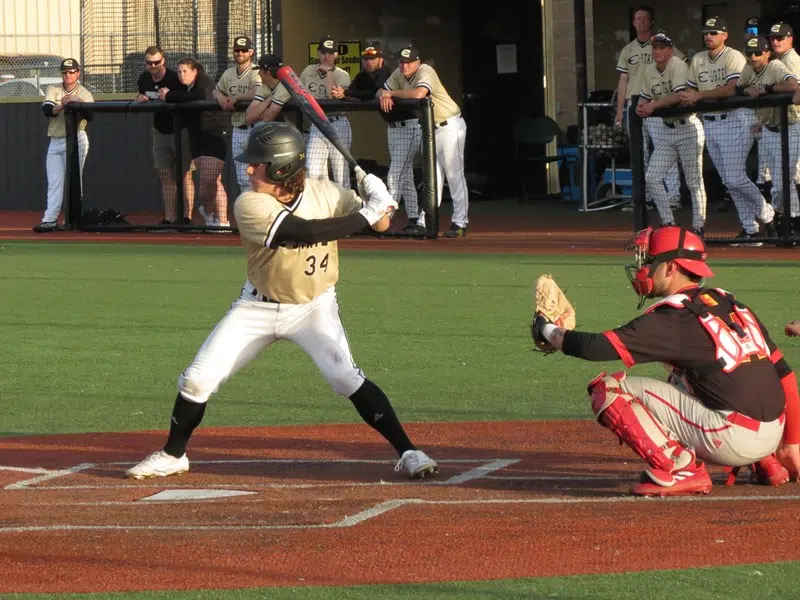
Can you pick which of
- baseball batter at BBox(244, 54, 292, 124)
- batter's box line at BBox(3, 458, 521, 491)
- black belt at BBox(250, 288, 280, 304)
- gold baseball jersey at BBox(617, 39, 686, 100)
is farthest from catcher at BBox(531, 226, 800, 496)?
baseball batter at BBox(244, 54, 292, 124)

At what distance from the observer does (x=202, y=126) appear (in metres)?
17.6

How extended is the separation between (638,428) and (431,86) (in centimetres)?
1082

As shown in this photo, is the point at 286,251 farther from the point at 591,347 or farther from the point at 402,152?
the point at 402,152

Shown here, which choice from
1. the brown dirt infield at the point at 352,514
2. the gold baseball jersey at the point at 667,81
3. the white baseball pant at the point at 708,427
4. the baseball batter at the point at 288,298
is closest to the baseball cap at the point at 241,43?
the gold baseball jersey at the point at 667,81

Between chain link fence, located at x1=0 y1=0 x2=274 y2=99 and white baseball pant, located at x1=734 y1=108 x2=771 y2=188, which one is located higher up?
chain link fence, located at x1=0 y1=0 x2=274 y2=99

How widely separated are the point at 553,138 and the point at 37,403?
45.0ft

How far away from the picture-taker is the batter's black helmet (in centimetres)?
637

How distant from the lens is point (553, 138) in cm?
2130

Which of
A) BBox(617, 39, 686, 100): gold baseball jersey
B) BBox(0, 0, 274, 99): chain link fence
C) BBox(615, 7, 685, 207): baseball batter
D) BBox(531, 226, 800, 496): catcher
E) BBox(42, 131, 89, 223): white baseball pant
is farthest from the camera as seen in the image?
BBox(0, 0, 274, 99): chain link fence

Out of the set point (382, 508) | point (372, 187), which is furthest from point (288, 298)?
point (382, 508)

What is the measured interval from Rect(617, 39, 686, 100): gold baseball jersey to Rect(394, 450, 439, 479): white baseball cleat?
32.4 ft

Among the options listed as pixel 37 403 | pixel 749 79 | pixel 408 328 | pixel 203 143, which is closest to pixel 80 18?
pixel 203 143

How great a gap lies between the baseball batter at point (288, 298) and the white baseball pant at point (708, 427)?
111 centimetres

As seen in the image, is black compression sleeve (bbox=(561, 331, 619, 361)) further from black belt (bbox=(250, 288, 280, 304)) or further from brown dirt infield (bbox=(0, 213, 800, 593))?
black belt (bbox=(250, 288, 280, 304))
